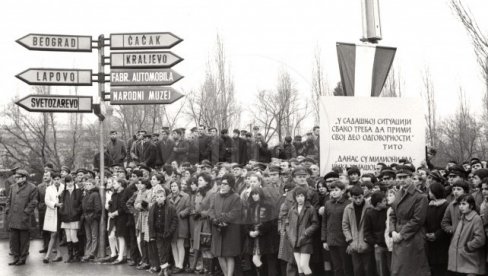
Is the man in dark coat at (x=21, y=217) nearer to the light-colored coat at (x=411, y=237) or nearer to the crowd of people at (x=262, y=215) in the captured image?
the crowd of people at (x=262, y=215)

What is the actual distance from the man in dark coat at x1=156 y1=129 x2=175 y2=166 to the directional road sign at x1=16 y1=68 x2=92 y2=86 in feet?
15.8

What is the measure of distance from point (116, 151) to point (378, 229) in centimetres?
1185

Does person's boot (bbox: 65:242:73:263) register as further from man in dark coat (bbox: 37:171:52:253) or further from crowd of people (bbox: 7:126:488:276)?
man in dark coat (bbox: 37:171:52:253)

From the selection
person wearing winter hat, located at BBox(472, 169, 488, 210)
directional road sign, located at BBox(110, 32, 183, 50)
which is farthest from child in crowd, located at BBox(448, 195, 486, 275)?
directional road sign, located at BBox(110, 32, 183, 50)

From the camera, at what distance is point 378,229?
9469 mm

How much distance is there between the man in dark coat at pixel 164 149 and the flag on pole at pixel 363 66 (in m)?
10.4

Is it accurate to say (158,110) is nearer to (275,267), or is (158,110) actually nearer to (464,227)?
(275,267)

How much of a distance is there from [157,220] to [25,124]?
33416mm

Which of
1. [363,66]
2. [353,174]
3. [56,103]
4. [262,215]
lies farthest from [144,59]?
[363,66]

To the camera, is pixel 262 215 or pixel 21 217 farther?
pixel 21 217

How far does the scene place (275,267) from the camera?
11.5 meters

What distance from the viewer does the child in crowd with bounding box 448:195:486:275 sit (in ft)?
26.9

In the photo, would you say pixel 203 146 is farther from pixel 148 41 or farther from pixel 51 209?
pixel 148 41

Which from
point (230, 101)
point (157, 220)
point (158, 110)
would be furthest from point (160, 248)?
point (158, 110)
